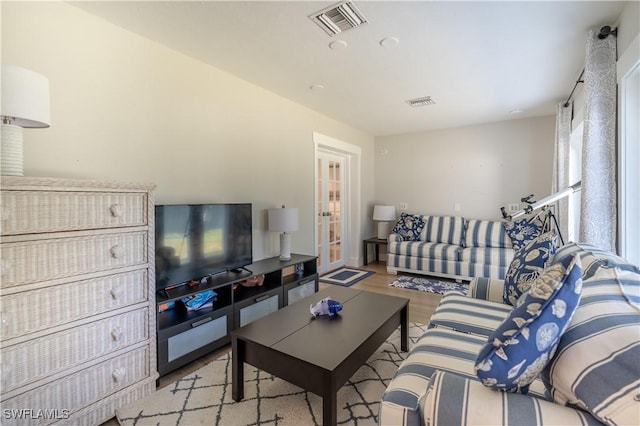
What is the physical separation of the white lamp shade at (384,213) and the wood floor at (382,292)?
34.0 inches

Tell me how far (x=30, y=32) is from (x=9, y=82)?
0.71 meters

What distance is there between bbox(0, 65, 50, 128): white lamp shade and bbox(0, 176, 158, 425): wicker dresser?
305 mm

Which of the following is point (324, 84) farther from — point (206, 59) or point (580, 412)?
point (580, 412)

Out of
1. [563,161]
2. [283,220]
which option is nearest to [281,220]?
[283,220]

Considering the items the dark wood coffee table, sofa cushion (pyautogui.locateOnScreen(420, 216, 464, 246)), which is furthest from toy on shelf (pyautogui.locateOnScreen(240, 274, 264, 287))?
sofa cushion (pyautogui.locateOnScreen(420, 216, 464, 246))

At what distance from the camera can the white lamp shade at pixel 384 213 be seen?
17.8ft

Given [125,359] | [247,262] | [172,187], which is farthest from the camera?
[247,262]

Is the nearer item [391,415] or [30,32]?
[391,415]

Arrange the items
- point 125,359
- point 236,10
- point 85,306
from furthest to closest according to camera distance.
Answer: point 236,10, point 125,359, point 85,306

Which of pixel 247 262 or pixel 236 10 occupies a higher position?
pixel 236 10

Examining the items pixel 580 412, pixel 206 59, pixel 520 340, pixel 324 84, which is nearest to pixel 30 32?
pixel 206 59

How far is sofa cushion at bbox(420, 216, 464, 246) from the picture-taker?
15.8 feet

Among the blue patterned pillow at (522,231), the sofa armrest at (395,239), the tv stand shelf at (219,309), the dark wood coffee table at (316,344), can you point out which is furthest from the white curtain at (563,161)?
the tv stand shelf at (219,309)

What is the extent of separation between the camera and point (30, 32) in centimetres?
176
